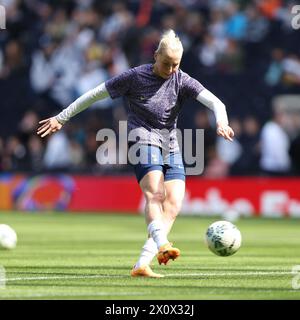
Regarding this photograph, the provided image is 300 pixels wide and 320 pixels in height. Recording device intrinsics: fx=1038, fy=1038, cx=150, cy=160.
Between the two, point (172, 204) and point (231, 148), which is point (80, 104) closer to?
point (172, 204)

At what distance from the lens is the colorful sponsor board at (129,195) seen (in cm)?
2355

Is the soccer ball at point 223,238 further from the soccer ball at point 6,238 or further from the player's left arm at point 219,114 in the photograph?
the soccer ball at point 6,238

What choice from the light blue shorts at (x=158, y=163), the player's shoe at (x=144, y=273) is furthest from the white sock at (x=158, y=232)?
the light blue shorts at (x=158, y=163)

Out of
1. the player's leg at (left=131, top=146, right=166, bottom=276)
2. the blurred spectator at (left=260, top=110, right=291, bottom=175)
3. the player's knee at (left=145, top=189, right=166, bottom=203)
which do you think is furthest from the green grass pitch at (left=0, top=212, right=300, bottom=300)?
the blurred spectator at (left=260, top=110, right=291, bottom=175)

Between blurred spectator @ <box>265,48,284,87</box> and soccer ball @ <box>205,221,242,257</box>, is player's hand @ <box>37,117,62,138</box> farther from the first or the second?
blurred spectator @ <box>265,48,284,87</box>

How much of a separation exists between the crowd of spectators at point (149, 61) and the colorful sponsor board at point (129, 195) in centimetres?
28

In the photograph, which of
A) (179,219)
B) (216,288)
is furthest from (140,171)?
(179,219)

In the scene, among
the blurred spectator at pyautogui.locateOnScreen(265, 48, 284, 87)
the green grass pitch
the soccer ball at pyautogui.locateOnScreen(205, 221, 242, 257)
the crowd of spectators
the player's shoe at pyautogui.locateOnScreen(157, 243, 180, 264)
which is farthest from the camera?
the blurred spectator at pyautogui.locateOnScreen(265, 48, 284, 87)

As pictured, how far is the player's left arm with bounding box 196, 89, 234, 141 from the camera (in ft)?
33.8

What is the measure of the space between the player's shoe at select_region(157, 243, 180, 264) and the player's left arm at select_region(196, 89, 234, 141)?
4.02 feet

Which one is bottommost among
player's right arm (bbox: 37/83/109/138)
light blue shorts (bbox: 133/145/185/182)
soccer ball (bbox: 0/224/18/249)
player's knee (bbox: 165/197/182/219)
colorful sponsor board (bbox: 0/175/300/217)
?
player's knee (bbox: 165/197/182/219)

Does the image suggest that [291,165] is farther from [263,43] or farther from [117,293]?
[117,293]

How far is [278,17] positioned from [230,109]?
2585 mm

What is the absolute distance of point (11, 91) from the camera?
27.5 meters
